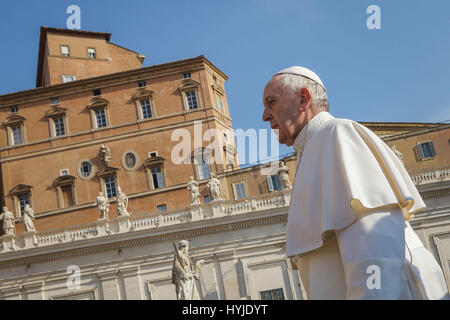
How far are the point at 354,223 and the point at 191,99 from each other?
127 ft

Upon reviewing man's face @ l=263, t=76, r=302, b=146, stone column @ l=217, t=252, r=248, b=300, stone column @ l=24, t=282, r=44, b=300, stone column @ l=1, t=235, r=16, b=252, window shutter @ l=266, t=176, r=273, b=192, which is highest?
window shutter @ l=266, t=176, r=273, b=192

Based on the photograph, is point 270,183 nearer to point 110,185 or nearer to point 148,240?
point 148,240

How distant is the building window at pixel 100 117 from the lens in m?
41.3

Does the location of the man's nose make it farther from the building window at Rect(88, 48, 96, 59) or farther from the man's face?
the building window at Rect(88, 48, 96, 59)

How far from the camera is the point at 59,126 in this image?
4147cm

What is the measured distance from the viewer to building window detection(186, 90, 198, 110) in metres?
40.8

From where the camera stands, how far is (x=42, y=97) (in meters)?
41.5

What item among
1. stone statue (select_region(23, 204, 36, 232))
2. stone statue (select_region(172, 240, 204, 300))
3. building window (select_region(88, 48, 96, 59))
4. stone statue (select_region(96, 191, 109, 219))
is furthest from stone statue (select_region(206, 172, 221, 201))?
building window (select_region(88, 48, 96, 59))

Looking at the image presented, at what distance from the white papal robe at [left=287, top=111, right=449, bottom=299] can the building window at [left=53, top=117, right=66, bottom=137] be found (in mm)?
40173

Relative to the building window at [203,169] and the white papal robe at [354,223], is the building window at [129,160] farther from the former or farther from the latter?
the white papal robe at [354,223]

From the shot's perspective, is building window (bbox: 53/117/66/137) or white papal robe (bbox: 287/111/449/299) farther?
building window (bbox: 53/117/66/137)

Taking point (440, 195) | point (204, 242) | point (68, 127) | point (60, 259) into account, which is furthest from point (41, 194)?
point (440, 195)

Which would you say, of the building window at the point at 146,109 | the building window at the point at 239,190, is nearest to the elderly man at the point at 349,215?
the building window at the point at 239,190
